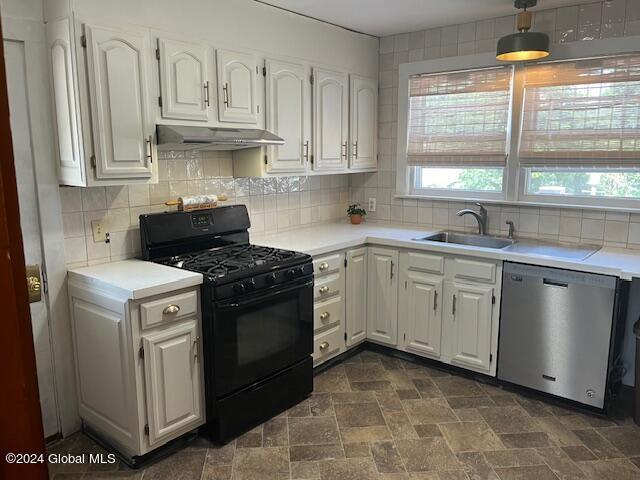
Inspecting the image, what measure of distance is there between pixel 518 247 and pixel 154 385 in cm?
241

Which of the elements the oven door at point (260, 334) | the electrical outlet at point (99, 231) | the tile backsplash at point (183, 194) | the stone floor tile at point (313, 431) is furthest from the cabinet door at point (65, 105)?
the stone floor tile at point (313, 431)

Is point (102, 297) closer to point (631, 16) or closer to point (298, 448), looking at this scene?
point (298, 448)

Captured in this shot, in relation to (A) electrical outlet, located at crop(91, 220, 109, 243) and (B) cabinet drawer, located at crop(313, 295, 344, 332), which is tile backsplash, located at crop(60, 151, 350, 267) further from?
(B) cabinet drawer, located at crop(313, 295, 344, 332)

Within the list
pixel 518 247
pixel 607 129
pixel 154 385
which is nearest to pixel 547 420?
pixel 518 247

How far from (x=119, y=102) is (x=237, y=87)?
762 millimetres

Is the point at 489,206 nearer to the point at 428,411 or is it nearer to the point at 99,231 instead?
the point at 428,411

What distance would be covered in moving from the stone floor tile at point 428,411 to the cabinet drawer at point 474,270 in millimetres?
804

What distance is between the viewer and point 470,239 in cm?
377

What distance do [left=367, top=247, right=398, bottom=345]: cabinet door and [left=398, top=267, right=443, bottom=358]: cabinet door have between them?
70mm

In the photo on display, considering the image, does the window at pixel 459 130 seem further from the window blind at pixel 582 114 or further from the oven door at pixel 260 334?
the oven door at pixel 260 334

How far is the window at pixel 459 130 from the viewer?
362 centimetres

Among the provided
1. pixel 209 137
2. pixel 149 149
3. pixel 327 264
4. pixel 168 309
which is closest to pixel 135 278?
pixel 168 309

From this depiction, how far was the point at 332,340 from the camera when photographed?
11.5 ft

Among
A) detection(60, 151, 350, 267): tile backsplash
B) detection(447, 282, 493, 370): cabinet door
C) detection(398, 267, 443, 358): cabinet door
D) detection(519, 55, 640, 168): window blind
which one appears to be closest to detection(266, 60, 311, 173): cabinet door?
detection(60, 151, 350, 267): tile backsplash
